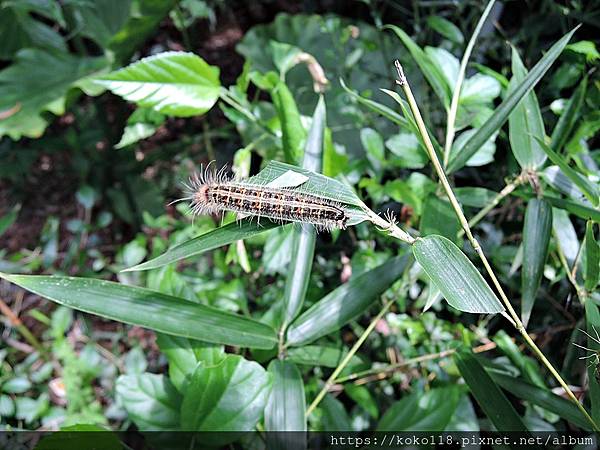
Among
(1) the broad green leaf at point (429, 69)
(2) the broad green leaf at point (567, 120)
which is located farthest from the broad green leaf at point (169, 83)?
(2) the broad green leaf at point (567, 120)

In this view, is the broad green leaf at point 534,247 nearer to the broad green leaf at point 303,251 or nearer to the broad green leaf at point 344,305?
the broad green leaf at point 344,305

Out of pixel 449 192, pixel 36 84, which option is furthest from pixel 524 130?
pixel 36 84

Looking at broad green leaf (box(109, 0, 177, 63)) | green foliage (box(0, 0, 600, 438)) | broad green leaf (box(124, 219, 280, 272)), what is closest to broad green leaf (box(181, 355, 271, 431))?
green foliage (box(0, 0, 600, 438))

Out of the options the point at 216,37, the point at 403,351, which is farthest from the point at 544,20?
the point at 216,37

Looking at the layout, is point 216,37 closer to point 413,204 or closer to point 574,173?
point 413,204

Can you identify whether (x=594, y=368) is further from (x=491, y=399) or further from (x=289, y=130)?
(x=289, y=130)
